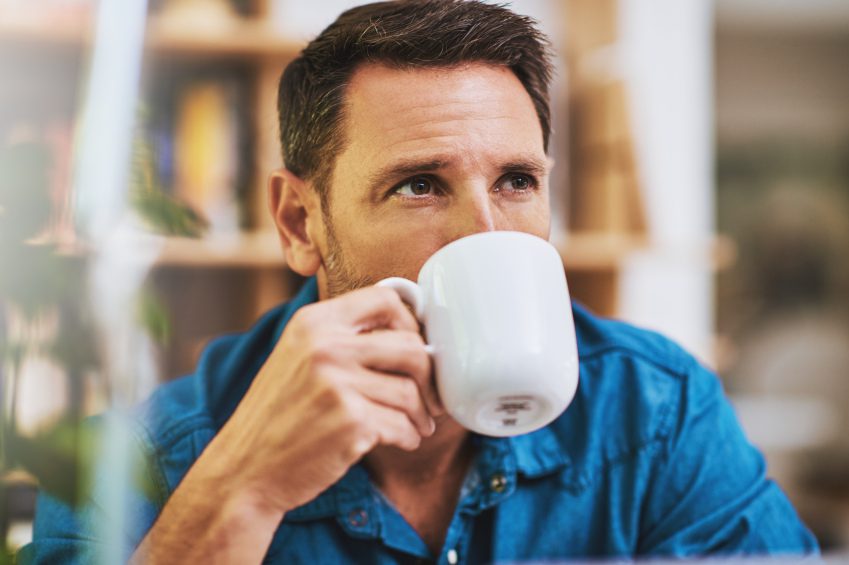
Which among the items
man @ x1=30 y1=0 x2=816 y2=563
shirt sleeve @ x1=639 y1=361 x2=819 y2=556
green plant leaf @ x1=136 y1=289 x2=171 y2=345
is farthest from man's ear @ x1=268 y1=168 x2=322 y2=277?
shirt sleeve @ x1=639 y1=361 x2=819 y2=556

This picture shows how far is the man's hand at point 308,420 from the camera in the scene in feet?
1.89

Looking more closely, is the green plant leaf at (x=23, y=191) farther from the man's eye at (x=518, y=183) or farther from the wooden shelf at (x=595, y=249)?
the wooden shelf at (x=595, y=249)

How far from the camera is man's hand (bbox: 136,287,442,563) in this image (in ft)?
1.89

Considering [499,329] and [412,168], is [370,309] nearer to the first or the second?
[499,329]

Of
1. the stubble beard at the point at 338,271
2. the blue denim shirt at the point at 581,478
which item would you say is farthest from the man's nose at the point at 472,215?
the blue denim shirt at the point at 581,478

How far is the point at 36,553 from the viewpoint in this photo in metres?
0.69

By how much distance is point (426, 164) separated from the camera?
727mm

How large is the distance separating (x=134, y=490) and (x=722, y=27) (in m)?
2.72

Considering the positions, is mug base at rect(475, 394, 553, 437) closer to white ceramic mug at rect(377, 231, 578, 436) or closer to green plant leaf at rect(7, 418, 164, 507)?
white ceramic mug at rect(377, 231, 578, 436)

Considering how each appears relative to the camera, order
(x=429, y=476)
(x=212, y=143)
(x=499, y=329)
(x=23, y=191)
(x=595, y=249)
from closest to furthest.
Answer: (x=499, y=329) → (x=23, y=191) → (x=429, y=476) → (x=212, y=143) → (x=595, y=249)

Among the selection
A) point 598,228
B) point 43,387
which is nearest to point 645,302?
point 598,228

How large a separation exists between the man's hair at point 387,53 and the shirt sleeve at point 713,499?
0.39 meters

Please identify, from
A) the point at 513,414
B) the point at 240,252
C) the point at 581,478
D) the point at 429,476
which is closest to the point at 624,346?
the point at 581,478

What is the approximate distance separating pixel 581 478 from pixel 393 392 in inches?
14.5
